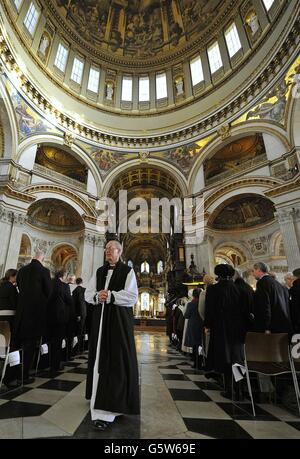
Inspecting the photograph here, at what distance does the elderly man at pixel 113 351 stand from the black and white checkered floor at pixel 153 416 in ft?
0.48

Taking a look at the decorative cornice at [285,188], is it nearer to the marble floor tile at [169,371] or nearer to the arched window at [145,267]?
the marble floor tile at [169,371]

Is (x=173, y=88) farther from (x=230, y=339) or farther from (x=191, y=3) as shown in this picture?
(x=230, y=339)

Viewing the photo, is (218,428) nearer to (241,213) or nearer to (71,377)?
(71,377)

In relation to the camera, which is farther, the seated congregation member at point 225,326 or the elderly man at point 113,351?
the seated congregation member at point 225,326

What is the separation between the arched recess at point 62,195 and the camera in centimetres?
1131

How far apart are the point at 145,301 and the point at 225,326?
30696 millimetres

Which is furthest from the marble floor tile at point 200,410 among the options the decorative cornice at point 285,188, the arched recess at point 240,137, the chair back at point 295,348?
the arched recess at point 240,137

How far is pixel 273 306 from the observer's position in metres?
2.86

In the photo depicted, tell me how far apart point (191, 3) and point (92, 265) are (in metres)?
19.6

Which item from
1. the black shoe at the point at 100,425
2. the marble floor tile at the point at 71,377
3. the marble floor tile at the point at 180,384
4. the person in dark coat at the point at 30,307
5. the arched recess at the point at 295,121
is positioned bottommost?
the marble floor tile at the point at 180,384

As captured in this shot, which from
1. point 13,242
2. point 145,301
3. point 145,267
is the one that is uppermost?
point 145,267

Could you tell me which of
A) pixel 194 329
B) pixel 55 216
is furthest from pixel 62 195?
pixel 194 329

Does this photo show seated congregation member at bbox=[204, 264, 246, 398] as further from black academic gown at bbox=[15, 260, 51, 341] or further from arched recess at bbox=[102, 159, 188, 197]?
arched recess at bbox=[102, 159, 188, 197]

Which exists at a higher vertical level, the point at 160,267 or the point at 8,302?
the point at 160,267
